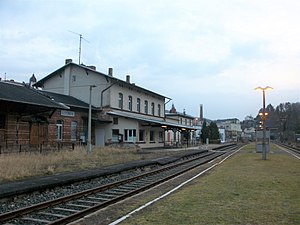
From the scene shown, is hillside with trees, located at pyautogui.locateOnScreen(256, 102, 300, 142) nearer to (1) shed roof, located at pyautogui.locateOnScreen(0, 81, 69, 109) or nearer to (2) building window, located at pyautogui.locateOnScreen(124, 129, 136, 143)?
(2) building window, located at pyautogui.locateOnScreen(124, 129, 136, 143)

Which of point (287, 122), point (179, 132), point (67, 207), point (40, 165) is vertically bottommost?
point (67, 207)

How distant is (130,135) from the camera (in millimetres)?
38000

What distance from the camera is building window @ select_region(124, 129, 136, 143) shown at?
3766 centimetres

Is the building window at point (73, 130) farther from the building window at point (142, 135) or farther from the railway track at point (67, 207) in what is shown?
the railway track at point (67, 207)

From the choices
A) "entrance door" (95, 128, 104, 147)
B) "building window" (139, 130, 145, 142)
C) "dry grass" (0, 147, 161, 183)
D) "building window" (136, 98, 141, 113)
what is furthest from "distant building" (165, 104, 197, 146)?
"dry grass" (0, 147, 161, 183)

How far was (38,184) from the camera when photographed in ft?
36.1

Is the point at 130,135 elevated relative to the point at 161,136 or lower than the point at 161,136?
elevated

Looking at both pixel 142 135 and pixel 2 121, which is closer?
pixel 2 121

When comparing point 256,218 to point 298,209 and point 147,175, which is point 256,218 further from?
point 147,175

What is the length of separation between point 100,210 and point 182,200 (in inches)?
91.6

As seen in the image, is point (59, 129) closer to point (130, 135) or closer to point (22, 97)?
point (22, 97)

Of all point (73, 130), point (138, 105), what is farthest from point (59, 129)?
point (138, 105)

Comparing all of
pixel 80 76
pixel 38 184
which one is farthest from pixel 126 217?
pixel 80 76

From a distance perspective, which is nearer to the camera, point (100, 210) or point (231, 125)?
point (100, 210)
